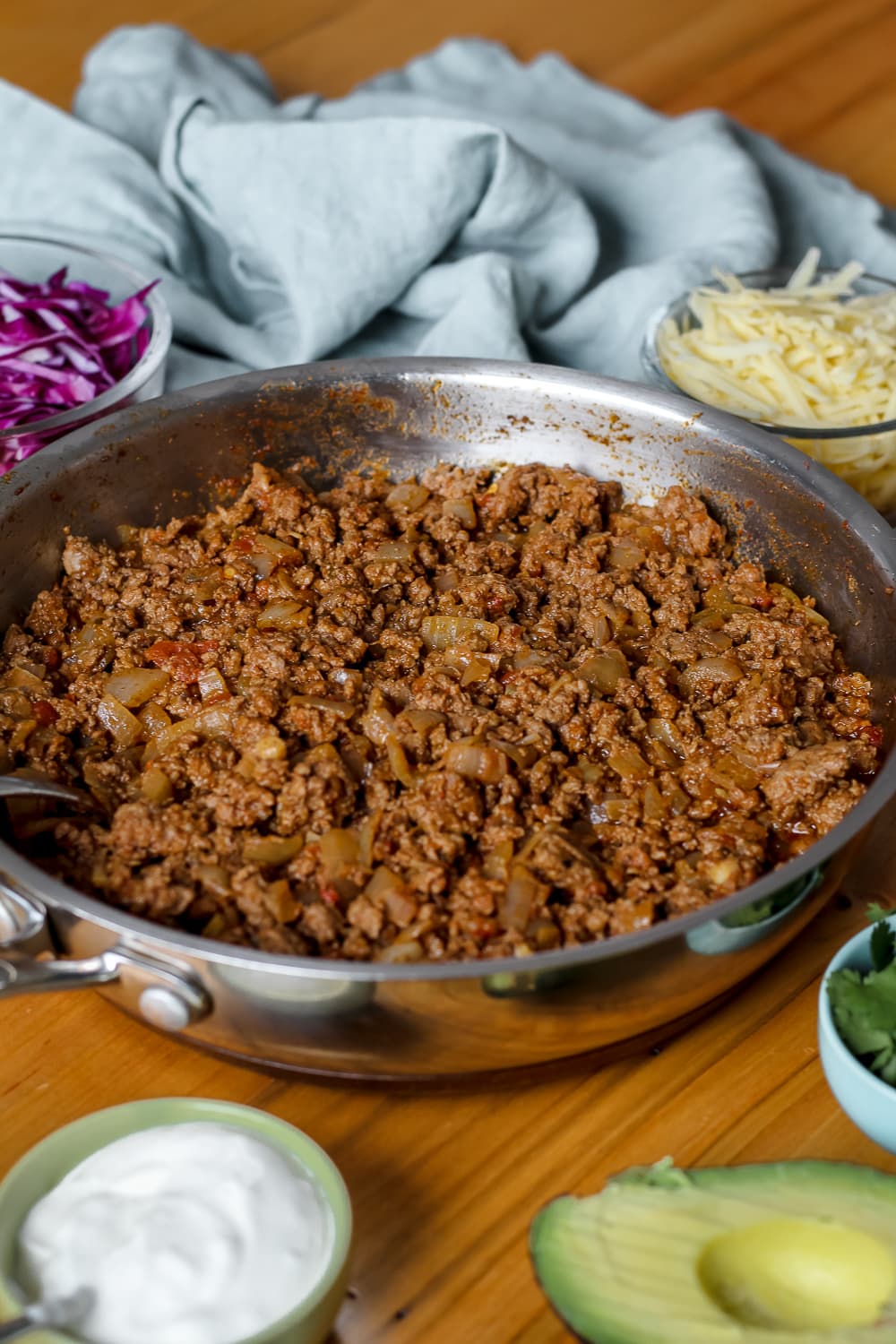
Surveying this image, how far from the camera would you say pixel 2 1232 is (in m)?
1.65

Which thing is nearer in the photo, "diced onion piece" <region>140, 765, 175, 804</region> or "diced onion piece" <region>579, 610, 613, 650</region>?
"diced onion piece" <region>140, 765, 175, 804</region>

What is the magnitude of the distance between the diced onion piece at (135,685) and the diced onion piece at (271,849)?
44 centimetres

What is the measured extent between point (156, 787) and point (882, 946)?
3.75ft

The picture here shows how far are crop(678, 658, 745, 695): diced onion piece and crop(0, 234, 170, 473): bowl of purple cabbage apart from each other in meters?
1.43

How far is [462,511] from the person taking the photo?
2.98 meters

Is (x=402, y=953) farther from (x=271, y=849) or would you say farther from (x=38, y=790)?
(x=38, y=790)

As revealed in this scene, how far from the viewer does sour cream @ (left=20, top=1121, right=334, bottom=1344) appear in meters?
1.57

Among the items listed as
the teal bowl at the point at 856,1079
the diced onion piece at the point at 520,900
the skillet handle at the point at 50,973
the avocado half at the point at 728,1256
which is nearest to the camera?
the avocado half at the point at 728,1256

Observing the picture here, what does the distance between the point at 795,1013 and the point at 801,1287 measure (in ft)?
1.91

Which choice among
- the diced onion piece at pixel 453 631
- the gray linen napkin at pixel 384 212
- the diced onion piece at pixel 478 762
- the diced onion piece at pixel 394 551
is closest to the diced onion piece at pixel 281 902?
the diced onion piece at pixel 478 762

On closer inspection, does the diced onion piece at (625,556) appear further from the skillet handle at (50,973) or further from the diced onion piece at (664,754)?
the skillet handle at (50,973)

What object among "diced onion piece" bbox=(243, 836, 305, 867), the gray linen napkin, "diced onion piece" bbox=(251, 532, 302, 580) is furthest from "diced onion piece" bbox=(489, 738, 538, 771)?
the gray linen napkin

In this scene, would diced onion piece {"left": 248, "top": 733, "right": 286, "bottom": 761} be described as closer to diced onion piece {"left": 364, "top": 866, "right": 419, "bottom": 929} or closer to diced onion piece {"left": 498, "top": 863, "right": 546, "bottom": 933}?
diced onion piece {"left": 364, "top": 866, "right": 419, "bottom": 929}

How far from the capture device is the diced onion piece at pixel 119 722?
8.09 feet
